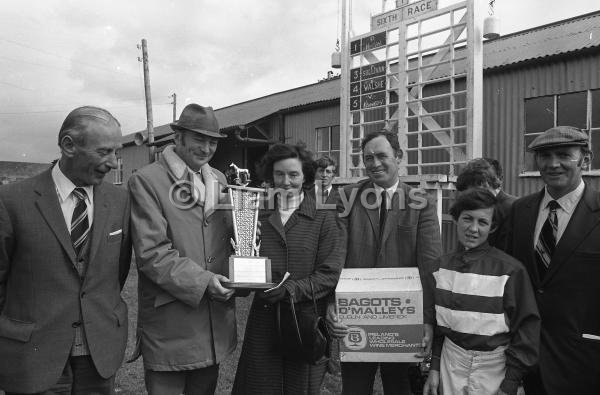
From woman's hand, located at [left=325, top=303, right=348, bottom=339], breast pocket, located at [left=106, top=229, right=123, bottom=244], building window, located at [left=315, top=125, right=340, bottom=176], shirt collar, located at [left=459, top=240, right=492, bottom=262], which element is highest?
building window, located at [left=315, top=125, right=340, bottom=176]

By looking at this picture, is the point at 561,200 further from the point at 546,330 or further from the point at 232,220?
the point at 232,220

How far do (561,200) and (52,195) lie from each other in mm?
2446

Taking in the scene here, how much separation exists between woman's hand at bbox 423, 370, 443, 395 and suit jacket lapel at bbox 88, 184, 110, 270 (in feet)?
5.83

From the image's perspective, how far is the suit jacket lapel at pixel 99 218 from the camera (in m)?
2.15

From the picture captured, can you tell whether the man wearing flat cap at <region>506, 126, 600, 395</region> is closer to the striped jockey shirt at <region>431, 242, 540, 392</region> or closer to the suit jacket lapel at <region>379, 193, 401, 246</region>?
the striped jockey shirt at <region>431, 242, 540, 392</region>

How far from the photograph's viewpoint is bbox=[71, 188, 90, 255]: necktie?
6.99 ft

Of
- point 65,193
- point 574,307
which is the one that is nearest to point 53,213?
point 65,193

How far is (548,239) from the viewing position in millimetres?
2402

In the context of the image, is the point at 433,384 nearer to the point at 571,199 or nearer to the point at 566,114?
the point at 571,199

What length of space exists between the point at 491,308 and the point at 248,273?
118 cm

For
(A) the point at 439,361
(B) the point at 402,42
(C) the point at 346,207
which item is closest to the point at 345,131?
(B) the point at 402,42

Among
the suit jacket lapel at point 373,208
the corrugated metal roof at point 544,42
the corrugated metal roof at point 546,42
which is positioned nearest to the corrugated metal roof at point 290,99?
the corrugated metal roof at point 544,42

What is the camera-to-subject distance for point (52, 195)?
6.83 feet

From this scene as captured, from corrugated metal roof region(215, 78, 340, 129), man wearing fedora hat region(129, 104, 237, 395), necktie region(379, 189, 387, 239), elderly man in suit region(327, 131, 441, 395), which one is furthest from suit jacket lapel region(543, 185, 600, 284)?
corrugated metal roof region(215, 78, 340, 129)
